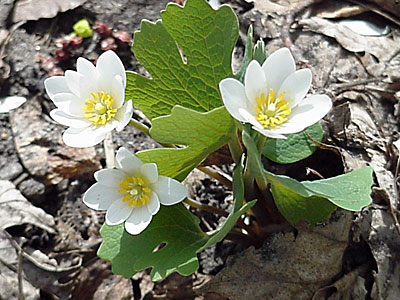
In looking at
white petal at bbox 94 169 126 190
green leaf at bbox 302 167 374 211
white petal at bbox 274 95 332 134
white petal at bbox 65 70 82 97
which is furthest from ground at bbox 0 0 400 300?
white petal at bbox 65 70 82 97

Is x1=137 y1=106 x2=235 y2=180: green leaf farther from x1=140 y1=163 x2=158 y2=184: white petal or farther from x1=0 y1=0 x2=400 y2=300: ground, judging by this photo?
x1=0 y1=0 x2=400 y2=300: ground

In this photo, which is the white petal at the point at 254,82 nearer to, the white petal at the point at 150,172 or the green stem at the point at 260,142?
the green stem at the point at 260,142

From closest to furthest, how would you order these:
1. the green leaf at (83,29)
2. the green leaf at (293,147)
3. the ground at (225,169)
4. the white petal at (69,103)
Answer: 1. the white petal at (69,103)
2. the green leaf at (293,147)
3. the ground at (225,169)
4. the green leaf at (83,29)

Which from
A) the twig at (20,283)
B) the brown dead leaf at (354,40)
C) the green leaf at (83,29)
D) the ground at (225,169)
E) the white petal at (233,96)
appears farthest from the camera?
the green leaf at (83,29)

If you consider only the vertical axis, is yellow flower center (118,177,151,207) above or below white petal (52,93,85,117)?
below

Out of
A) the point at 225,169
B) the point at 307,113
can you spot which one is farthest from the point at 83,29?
the point at 307,113

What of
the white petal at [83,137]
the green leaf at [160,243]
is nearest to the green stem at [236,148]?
the green leaf at [160,243]
